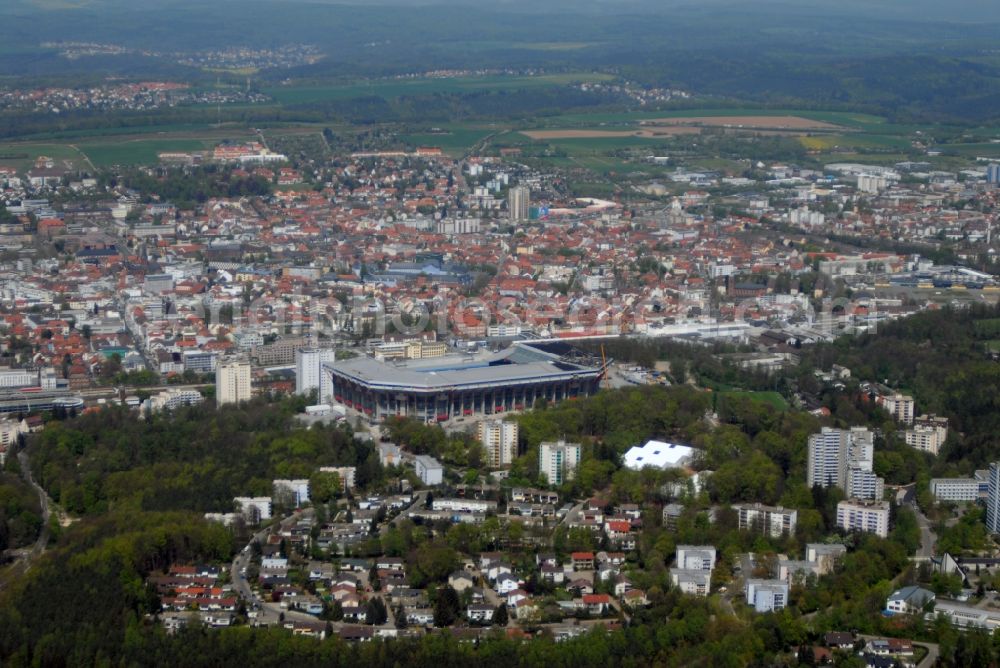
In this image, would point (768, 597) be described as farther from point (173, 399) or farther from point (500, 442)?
point (173, 399)

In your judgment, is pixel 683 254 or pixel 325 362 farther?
pixel 683 254

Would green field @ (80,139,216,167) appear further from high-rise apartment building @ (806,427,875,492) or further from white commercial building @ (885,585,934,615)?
white commercial building @ (885,585,934,615)

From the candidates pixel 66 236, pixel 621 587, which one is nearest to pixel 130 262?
pixel 66 236

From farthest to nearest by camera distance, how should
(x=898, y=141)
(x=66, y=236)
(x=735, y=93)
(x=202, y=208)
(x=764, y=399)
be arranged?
1. (x=735, y=93)
2. (x=898, y=141)
3. (x=202, y=208)
4. (x=66, y=236)
5. (x=764, y=399)

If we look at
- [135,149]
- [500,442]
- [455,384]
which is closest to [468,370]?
[455,384]

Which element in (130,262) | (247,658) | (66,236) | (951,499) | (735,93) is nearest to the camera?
(247,658)

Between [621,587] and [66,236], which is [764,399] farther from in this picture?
[66,236]

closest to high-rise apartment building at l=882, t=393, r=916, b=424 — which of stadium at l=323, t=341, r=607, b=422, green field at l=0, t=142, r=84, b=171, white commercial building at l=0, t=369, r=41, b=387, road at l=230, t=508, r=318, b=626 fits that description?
stadium at l=323, t=341, r=607, b=422
